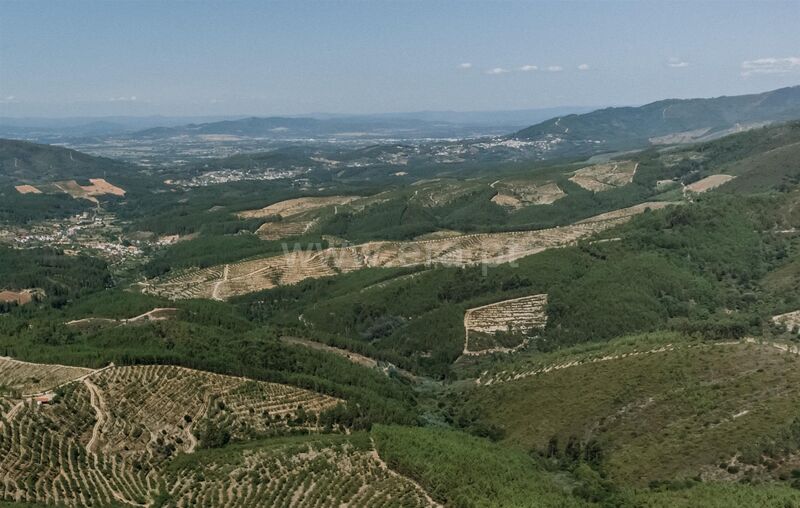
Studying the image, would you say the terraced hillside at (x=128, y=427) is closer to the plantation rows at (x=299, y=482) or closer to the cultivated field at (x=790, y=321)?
the plantation rows at (x=299, y=482)

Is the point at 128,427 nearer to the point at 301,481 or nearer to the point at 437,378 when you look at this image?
the point at 301,481

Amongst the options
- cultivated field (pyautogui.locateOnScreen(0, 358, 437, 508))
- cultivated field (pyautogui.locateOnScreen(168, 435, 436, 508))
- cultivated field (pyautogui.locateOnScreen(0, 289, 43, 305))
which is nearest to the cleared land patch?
cultivated field (pyautogui.locateOnScreen(0, 358, 437, 508))

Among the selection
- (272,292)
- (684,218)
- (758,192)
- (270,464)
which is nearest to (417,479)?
(270,464)

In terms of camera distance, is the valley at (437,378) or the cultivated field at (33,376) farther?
the cultivated field at (33,376)

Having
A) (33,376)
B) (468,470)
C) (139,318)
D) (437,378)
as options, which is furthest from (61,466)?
(437,378)

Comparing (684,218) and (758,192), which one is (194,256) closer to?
(684,218)

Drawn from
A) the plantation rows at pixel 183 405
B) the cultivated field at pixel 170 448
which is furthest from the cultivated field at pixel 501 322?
the cultivated field at pixel 170 448
